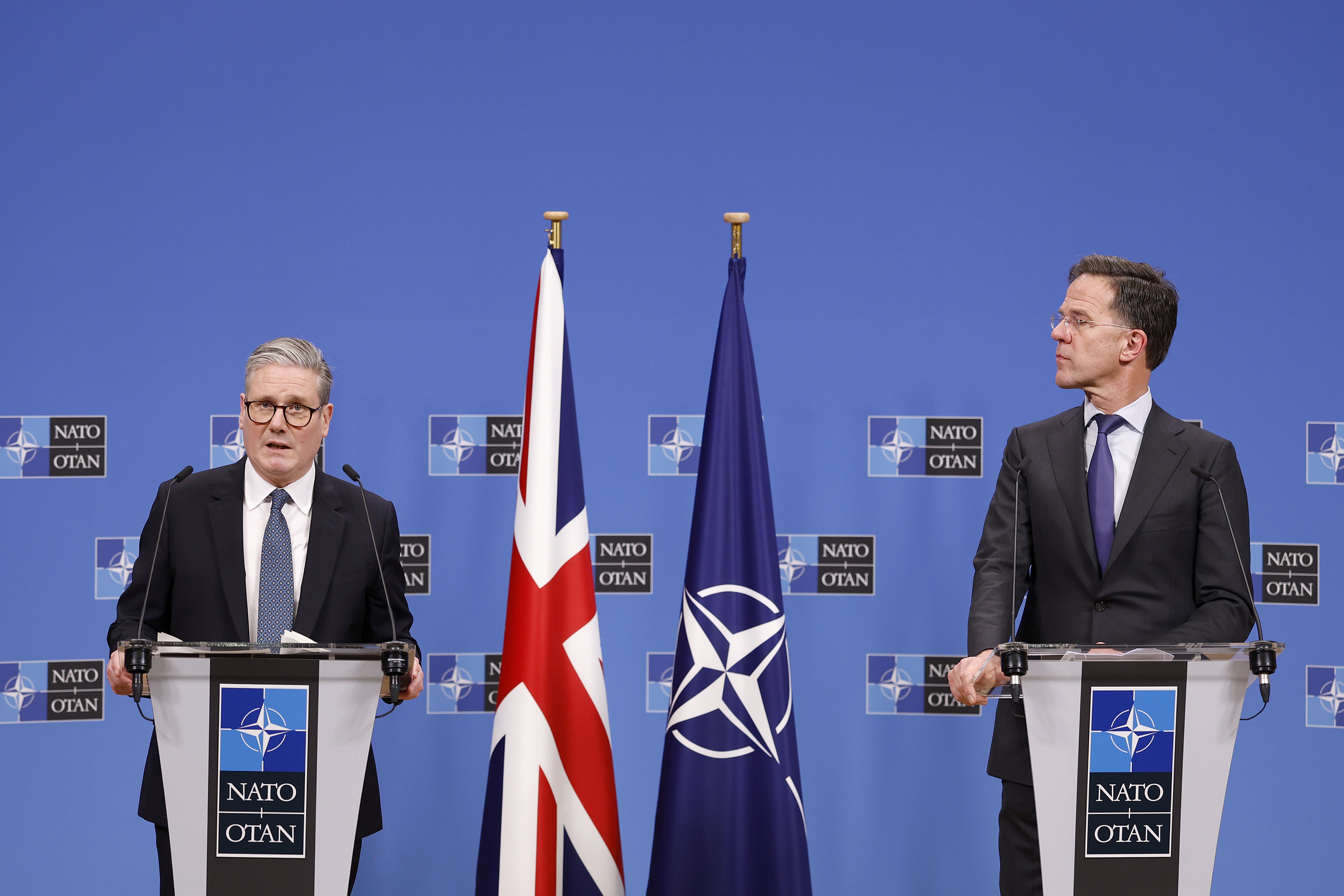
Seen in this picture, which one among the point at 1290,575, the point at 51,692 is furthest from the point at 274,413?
the point at 1290,575

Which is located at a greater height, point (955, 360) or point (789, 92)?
point (789, 92)

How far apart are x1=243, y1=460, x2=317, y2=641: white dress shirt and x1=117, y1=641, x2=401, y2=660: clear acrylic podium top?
0.34m

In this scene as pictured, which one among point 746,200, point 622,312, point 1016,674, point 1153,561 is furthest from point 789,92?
point 1016,674

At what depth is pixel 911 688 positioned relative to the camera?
3133 millimetres

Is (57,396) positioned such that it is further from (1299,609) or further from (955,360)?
(1299,609)

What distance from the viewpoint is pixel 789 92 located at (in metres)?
3.20

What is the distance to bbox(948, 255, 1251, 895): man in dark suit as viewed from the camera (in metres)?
2.03

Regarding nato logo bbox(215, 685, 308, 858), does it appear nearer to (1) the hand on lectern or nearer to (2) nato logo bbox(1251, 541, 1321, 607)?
(1) the hand on lectern

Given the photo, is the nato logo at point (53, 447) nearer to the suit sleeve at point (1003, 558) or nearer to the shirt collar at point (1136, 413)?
the suit sleeve at point (1003, 558)

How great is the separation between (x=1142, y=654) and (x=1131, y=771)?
0.21m

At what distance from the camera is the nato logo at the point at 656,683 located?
3127 millimetres

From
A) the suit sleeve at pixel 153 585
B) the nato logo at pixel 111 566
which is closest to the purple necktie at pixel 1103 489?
the suit sleeve at pixel 153 585

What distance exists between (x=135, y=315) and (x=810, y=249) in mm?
2217

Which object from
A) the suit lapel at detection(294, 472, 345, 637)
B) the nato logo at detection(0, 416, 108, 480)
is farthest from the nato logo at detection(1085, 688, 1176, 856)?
the nato logo at detection(0, 416, 108, 480)
